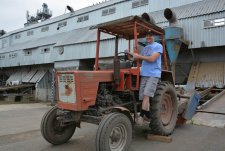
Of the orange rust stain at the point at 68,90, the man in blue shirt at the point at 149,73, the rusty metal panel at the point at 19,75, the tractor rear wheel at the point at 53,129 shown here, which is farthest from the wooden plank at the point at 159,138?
the rusty metal panel at the point at 19,75

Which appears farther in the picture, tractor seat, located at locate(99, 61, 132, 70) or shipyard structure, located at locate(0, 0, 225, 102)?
shipyard structure, located at locate(0, 0, 225, 102)

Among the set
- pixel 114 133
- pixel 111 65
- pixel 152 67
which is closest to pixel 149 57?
pixel 152 67

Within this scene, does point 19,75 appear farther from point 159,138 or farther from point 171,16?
point 159,138

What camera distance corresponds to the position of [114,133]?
5117mm

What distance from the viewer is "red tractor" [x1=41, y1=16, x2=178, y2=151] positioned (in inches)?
205

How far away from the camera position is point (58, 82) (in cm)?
573

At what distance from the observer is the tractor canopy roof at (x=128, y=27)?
6070 millimetres

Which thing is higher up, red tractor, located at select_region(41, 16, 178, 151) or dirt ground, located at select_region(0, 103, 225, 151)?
red tractor, located at select_region(41, 16, 178, 151)

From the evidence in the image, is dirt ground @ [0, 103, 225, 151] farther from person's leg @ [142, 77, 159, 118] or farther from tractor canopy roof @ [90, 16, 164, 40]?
tractor canopy roof @ [90, 16, 164, 40]

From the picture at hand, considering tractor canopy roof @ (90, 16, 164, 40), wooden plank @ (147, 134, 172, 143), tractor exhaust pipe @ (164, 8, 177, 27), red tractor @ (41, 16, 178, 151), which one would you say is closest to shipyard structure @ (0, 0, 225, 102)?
tractor exhaust pipe @ (164, 8, 177, 27)

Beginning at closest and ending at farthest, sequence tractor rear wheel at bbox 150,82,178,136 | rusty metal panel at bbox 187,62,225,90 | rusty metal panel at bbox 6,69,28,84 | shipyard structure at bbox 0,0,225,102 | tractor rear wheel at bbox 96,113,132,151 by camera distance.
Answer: tractor rear wheel at bbox 96,113,132,151 → tractor rear wheel at bbox 150,82,178,136 → rusty metal panel at bbox 187,62,225,90 → shipyard structure at bbox 0,0,225,102 → rusty metal panel at bbox 6,69,28,84

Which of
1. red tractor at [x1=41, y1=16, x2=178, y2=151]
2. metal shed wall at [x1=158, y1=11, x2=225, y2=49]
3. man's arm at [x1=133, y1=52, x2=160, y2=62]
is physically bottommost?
red tractor at [x1=41, y1=16, x2=178, y2=151]

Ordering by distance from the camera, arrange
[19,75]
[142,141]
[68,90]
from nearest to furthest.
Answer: [68,90] < [142,141] < [19,75]

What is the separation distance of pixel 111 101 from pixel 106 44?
14.2 metres
